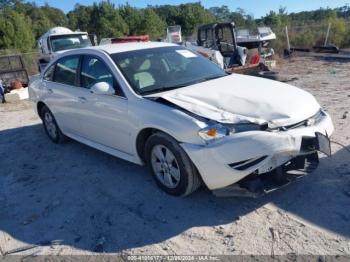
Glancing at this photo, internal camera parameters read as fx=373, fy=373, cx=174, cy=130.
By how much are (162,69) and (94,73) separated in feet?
3.08

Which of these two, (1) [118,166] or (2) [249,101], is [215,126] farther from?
(1) [118,166]

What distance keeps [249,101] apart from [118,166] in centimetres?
213

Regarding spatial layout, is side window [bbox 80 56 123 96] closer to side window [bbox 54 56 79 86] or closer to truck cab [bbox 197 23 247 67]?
side window [bbox 54 56 79 86]

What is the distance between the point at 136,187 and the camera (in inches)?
174

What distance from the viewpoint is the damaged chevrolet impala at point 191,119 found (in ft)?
11.3

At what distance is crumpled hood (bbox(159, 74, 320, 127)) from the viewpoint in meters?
3.58

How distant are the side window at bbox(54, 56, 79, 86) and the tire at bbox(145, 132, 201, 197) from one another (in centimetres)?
196

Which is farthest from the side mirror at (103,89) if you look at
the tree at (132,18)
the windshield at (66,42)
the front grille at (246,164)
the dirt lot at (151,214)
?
the tree at (132,18)

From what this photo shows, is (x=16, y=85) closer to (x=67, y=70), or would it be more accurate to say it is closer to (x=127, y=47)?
(x=67, y=70)

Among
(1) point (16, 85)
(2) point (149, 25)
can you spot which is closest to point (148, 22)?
(2) point (149, 25)

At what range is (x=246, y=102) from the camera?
151 inches

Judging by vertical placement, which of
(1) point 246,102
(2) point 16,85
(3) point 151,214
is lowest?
(3) point 151,214

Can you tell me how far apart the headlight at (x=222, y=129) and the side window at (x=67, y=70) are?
261cm

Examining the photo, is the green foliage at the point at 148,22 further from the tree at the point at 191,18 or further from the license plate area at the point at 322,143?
the license plate area at the point at 322,143
